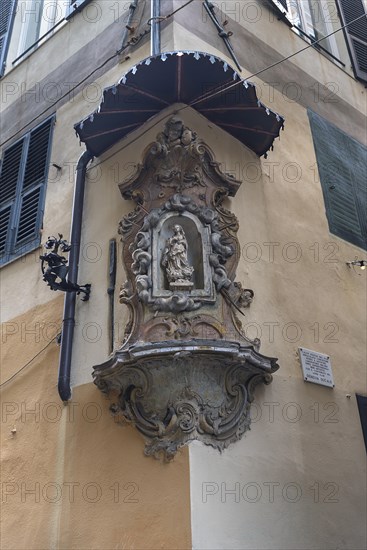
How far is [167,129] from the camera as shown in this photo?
690 centimetres

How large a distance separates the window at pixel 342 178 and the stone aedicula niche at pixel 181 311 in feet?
7.43

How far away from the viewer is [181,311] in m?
6.05

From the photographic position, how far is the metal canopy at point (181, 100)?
661 centimetres

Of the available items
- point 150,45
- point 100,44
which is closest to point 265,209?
point 150,45

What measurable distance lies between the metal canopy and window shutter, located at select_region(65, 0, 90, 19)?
3652mm

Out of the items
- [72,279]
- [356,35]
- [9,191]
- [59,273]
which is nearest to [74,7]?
[9,191]

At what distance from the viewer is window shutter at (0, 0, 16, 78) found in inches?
458

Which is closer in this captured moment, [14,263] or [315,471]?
[315,471]

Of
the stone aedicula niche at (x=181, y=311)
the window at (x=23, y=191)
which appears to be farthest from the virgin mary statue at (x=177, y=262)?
the window at (x=23, y=191)

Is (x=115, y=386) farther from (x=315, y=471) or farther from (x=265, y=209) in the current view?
(x=265, y=209)

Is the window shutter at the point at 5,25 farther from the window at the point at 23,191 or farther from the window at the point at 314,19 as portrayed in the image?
the window at the point at 314,19

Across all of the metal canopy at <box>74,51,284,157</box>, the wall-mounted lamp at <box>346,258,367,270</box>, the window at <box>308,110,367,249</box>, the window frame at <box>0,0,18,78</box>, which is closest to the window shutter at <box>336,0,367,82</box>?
the window at <box>308,110,367,249</box>

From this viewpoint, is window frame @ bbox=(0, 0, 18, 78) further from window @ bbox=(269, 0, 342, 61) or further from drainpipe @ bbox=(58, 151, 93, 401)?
window @ bbox=(269, 0, 342, 61)

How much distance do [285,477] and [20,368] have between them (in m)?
3.36
